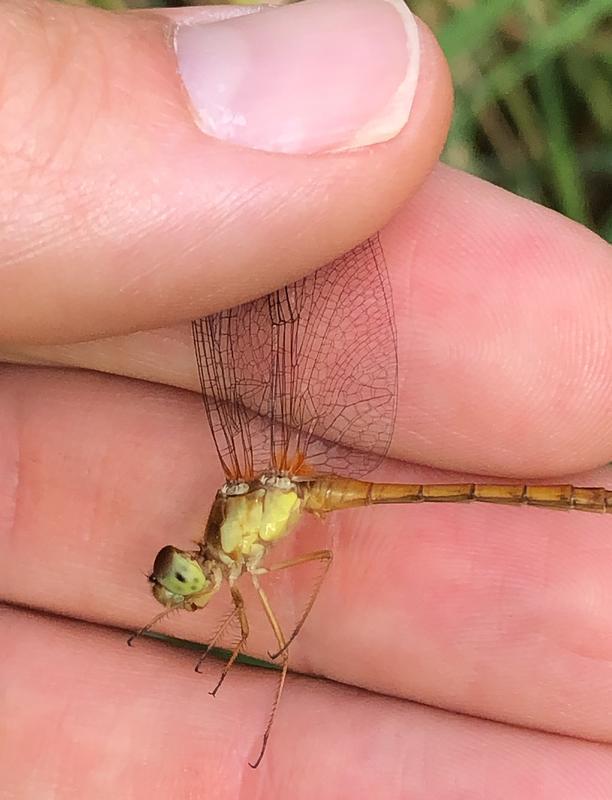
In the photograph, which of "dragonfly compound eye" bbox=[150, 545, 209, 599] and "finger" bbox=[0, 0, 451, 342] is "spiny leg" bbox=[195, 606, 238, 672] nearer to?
"dragonfly compound eye" bbox=[150, 545, 209, 599]

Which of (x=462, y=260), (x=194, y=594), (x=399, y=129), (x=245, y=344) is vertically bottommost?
(x=194, y=594)

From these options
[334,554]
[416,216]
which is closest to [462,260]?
[416,216]

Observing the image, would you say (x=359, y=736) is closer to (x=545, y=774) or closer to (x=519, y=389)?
(x=545, y=774)

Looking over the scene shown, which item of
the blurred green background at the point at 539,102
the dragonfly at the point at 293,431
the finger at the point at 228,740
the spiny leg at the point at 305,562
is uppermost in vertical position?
the blurred green background at the point at 539,102

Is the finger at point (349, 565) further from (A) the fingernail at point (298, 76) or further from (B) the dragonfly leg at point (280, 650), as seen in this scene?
(A) the fingernail at point (298, 76)

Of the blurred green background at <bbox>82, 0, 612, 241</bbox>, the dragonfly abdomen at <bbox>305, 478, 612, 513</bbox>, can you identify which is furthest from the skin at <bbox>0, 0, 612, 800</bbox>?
the blurred green background at <bbox>82, 0, 612, 241</bbox>

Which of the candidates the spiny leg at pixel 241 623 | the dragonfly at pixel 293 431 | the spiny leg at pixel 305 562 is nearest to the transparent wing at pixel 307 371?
the dragonfly at pixel 293 431

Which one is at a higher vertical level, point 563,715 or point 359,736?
point 563,715
